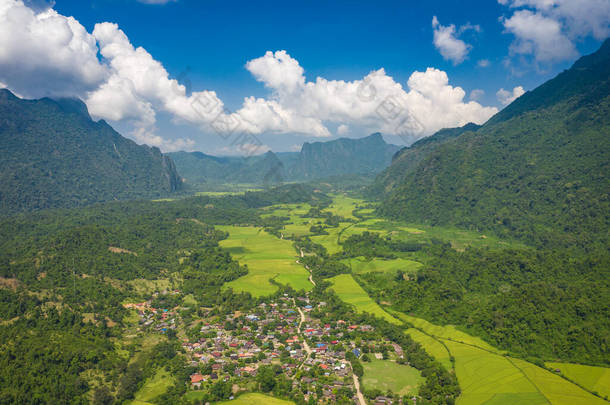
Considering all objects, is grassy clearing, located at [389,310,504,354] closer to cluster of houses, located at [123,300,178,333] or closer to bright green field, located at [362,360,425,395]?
bright green field, located at [362,360,425,395]

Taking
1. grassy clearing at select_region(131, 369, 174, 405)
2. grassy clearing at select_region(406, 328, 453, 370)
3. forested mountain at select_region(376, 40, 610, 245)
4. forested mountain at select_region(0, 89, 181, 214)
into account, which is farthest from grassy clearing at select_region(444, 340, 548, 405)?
forested mountain at select_region(0, 89, 181, 214)

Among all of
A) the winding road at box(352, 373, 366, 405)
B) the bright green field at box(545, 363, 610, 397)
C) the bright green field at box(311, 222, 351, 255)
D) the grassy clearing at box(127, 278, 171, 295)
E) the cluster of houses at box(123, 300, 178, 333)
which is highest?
the bright green field at box(311, 222, 351, 255)

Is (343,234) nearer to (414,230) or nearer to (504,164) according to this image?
(414,230)

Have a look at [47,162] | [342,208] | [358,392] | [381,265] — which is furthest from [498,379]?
[47,162]

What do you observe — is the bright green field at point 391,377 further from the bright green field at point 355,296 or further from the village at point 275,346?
the bright green field at point 355,296

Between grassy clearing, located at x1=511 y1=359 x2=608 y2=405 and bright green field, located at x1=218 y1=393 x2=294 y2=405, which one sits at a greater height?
grassy clearing, located at x1=511 y1=359 x2=608 y2=405

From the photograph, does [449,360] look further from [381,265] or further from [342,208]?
[342,208]

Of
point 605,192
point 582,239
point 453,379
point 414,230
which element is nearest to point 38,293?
point 453,379
